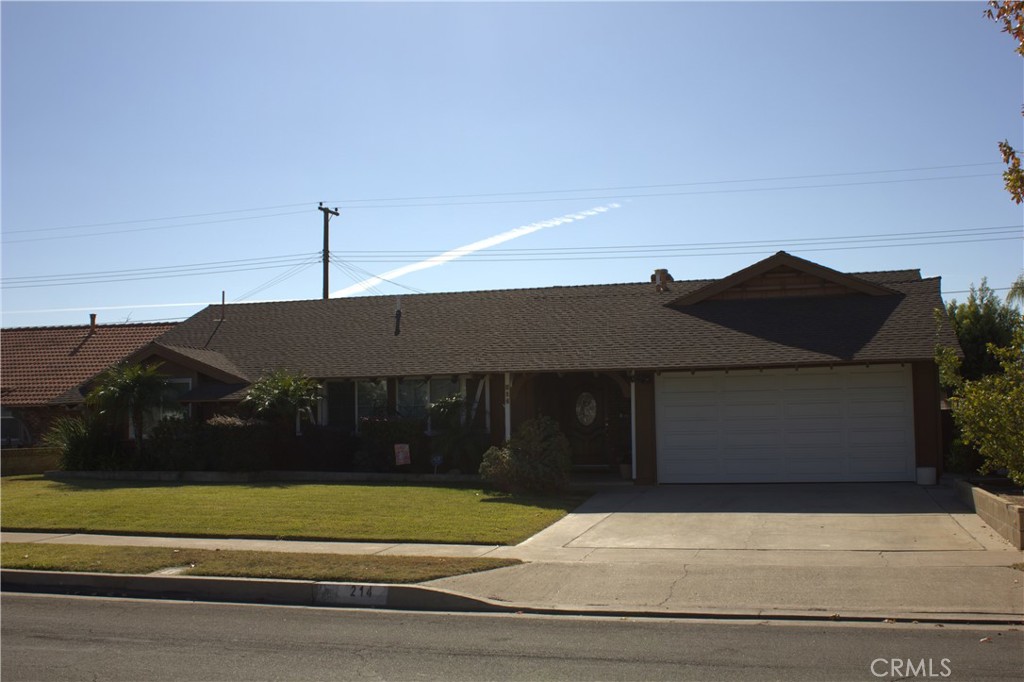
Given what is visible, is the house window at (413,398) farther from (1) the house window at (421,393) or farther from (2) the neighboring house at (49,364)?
(2) the neighboring house at (49,364)

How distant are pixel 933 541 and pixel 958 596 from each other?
3.45 metres

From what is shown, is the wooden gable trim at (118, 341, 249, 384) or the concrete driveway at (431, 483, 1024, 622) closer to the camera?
the concrete driveway at (431, 483, 1024, 622)

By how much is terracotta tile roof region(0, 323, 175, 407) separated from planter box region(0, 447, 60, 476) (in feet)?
8.27

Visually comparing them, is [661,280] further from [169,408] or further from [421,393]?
[169,408]

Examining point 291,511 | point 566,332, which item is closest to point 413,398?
point 566,332

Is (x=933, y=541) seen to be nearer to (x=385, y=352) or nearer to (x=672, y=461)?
(x=672, y=461)

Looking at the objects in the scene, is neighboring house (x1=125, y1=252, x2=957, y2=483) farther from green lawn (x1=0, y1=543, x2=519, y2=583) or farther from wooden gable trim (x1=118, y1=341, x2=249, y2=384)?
green lawn (x1=0, y1=543, x2=519, y2=583)

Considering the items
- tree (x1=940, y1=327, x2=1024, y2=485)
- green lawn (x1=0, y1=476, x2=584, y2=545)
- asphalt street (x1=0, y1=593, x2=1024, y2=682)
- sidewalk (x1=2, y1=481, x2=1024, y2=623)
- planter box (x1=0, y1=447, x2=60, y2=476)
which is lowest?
asphalt street (x1=0, y1=593, x2=1024, y2=682)

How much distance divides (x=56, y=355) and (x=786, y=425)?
80.5ft

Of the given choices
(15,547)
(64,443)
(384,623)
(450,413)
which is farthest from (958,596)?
(64,443)

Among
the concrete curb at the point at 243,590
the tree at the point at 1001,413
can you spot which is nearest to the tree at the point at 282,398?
the concrete curb at the point at 243,590

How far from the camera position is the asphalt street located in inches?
286

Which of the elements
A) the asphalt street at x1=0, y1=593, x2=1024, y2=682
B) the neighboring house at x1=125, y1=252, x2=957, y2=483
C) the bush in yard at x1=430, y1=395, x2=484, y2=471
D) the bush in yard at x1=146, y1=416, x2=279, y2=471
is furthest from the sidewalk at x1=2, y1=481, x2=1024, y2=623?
the bush in yard at x1=146, y1=416, x2=279, y2=471

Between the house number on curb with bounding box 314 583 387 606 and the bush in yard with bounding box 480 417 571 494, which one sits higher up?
the bush in yard with bounding box 480 417 571 494
